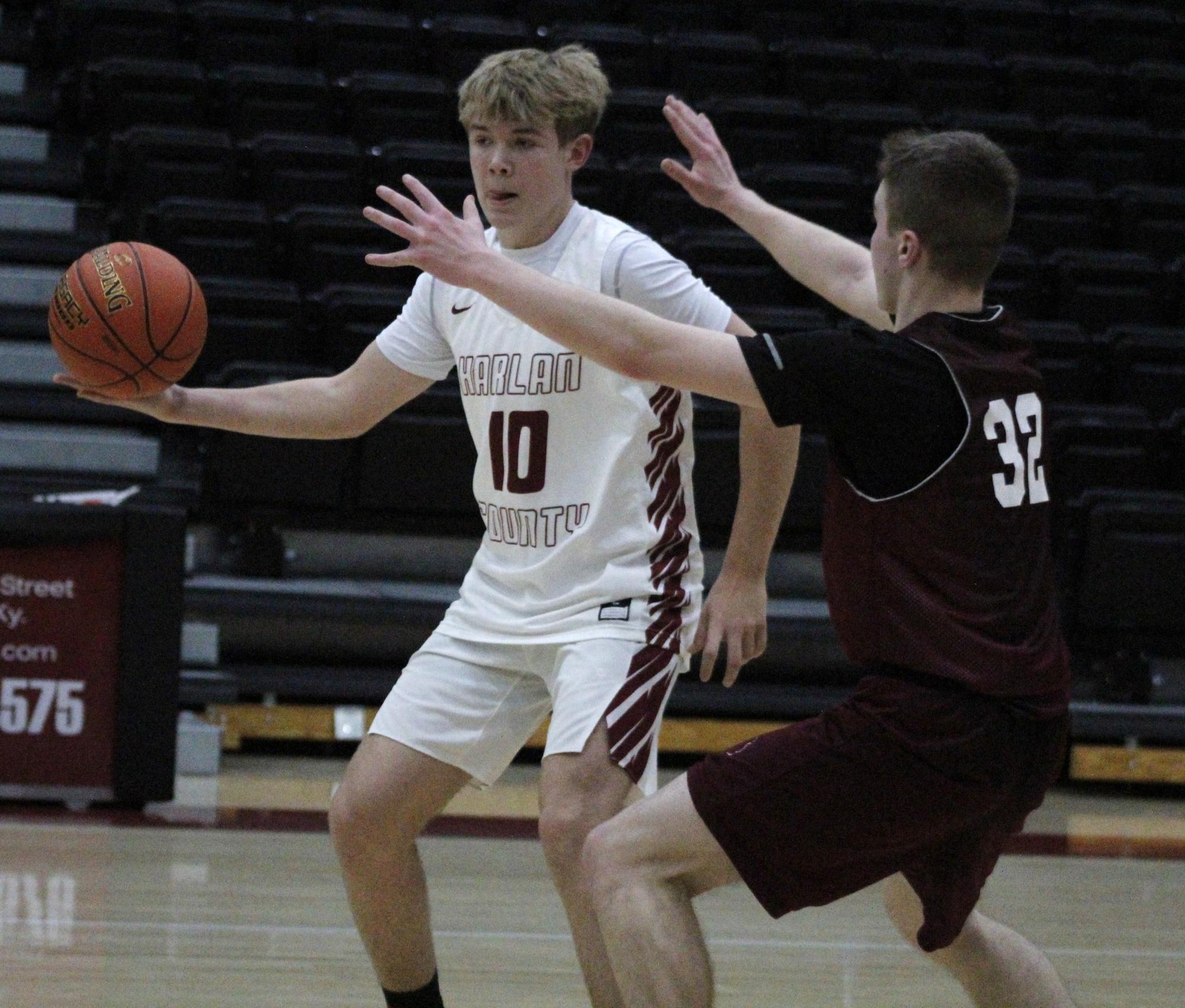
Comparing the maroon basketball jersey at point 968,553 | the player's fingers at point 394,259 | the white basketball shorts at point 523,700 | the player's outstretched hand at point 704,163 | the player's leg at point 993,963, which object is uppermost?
the player's outstretched hand at point 704,163

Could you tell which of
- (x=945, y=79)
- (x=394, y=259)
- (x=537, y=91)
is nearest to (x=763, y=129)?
(x=945, y=79)

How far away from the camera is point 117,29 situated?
9.68 m

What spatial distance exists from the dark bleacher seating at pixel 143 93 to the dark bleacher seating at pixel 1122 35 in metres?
5.97

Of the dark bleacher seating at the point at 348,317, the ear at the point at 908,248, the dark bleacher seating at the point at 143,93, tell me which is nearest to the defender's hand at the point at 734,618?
the ear at the point at 908,248

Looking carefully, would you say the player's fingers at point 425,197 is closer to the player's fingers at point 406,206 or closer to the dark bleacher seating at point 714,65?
the player's fingers at point 406,206

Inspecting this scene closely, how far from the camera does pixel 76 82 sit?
9.66 metres

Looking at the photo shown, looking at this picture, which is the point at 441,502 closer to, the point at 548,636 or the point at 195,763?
the point at 195,763

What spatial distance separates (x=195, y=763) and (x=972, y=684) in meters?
4.59

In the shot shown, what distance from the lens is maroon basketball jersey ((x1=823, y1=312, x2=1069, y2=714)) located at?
8.01 ft

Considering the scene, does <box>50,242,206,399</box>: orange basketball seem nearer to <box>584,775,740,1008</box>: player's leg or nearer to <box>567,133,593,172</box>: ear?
<box>567,133,593,172</box>: ear

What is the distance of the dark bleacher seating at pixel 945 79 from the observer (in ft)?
35.3

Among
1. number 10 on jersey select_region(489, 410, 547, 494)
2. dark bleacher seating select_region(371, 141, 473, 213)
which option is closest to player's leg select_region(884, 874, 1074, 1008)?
number 10 on jersey select_region(489, 410, 547, 494)

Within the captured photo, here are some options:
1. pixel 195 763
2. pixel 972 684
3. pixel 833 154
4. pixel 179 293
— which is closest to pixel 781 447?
pixel 972 684

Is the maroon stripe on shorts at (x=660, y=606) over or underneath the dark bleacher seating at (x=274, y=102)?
underneath
